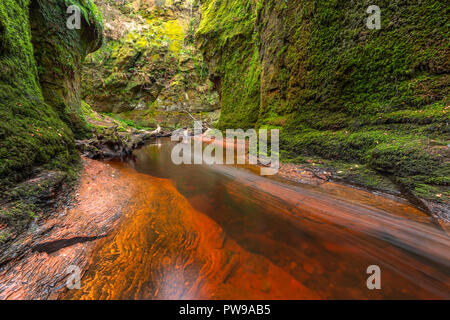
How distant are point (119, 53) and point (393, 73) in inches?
1257

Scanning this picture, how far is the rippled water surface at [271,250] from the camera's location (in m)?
1.45

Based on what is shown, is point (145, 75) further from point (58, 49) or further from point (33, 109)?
point (33, 109)

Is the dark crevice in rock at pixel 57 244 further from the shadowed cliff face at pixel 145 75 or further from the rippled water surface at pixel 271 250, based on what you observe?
the shadowed cliff face at pixel 145 75

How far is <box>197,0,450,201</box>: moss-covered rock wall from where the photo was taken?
280cm

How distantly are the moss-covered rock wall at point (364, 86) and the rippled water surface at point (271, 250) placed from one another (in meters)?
0.99

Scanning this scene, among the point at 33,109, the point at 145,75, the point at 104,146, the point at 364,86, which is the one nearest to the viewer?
the point at 33,109

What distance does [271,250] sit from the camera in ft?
6.26

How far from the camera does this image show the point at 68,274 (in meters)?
1.53

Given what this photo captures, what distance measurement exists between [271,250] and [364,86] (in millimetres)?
4355

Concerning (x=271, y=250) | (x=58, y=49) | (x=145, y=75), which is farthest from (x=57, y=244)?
(x=145, y=75)

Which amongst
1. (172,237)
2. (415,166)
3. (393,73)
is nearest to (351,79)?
(393,73)

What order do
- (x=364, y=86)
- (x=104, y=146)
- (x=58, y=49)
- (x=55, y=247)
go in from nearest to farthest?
(x=55, y=247), (x=364, y=86), (x=58, y=49), (x=104, y=146)

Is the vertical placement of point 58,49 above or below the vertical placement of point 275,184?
above

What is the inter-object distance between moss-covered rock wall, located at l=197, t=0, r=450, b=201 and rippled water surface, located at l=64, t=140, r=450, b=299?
3.23 ft
